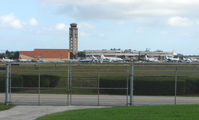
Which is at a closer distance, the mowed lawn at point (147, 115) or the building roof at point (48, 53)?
the mowed lawn at point (147, 115)

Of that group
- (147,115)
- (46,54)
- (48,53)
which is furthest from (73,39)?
(147,115)

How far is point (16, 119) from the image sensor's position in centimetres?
974

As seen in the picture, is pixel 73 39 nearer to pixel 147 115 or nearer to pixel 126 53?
pixel 126 53

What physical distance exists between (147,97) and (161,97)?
91 centimetres

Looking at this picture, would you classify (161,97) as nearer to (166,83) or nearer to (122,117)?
(166,83)

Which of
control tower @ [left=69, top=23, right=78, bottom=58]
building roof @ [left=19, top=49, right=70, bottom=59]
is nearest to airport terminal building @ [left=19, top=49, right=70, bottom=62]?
building roof @ [left=19, top=49, right=70, bottom=59]

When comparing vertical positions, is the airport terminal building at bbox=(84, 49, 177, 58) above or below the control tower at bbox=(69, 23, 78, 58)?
below

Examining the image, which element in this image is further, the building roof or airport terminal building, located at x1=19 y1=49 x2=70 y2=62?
the building roof

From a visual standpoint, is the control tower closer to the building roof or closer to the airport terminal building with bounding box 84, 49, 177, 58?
the airport terminal building with bounding box 84, 49, 177, 58

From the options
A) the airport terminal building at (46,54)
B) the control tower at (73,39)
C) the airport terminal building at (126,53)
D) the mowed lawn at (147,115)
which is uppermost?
the control tower at (73,39)

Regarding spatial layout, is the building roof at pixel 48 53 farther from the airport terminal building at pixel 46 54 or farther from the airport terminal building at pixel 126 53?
the airport terminal building at pixel 126 53

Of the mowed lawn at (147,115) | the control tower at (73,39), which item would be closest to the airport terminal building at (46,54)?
the control tower at (73,39)

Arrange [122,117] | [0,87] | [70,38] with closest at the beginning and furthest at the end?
[122,117], [0,87], [70,38]

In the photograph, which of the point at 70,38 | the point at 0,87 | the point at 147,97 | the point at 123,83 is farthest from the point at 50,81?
the point at 70,38
